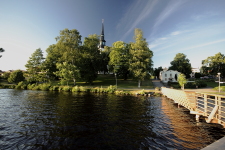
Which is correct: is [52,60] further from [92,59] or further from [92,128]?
[92,128]

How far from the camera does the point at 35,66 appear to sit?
42594mm

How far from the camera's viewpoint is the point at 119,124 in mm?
9820

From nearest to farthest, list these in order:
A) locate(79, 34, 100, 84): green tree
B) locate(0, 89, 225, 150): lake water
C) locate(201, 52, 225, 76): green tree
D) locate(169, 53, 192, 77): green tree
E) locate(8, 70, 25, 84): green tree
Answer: locate(0, 89, 225, 150): lake water → locate(79, 34, 100, 84): green tree → locate(8, 70, 25, 84): green tree → locate(201, 52, 225, 76): green tree → locate(169, 53, 192, 77): green tree

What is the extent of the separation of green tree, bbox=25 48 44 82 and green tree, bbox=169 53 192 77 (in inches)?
2997

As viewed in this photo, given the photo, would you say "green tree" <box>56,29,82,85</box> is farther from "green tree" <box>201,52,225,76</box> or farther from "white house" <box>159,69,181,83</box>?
"green tree" <box>201,52,225,76</box>

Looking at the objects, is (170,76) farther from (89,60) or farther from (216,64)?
(89,60)

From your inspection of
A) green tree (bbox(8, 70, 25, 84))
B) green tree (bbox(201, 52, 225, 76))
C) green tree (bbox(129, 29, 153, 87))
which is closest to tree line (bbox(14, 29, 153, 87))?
green tree (bbox(129, 29, 153, 87))

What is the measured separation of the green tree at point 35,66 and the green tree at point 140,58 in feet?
105

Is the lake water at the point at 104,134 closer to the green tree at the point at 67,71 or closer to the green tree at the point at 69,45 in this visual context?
the green tree at the point at 67,71

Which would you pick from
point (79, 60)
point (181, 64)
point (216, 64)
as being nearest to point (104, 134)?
point (79, 60)

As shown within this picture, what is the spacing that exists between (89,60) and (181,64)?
62.6m

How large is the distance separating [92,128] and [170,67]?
286 feet

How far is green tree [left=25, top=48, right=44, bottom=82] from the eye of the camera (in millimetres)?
41750

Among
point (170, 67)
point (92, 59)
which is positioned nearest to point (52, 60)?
point (92, 59)
